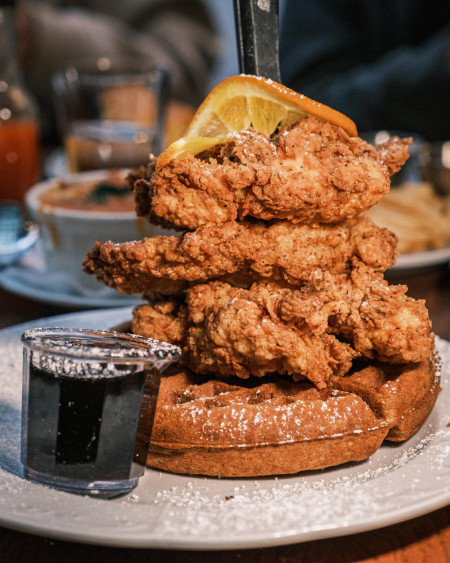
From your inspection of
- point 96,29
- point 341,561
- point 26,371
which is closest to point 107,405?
point 26,371

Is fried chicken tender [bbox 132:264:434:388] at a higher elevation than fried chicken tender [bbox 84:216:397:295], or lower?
lower

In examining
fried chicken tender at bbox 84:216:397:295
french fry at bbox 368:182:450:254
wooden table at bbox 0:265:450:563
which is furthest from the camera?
french fry at bbox 368:182:450:254

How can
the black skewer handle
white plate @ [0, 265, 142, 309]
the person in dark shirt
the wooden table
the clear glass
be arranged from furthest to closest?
1. the person in dark shirt
2. the clear glass
3. white plate @ [0, 265, 142, 309]
4. the black skewer handle
5. the wooden table

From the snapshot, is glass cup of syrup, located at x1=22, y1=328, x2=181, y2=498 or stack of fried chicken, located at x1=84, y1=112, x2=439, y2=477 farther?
stack of fried chicken, located at x1=84, y1=112, x2=439, y2=477

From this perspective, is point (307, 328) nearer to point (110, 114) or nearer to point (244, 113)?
point (244, 113)

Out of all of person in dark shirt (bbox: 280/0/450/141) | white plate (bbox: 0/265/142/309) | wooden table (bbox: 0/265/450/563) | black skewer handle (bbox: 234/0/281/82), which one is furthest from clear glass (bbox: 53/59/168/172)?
wooden table (bbox: 0/265/450/563)

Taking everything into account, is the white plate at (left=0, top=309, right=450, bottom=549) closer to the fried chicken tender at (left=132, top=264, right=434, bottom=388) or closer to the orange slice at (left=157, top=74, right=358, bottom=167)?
the fried chicken tender at (left=132, top=264, right=434, bottom=388)
